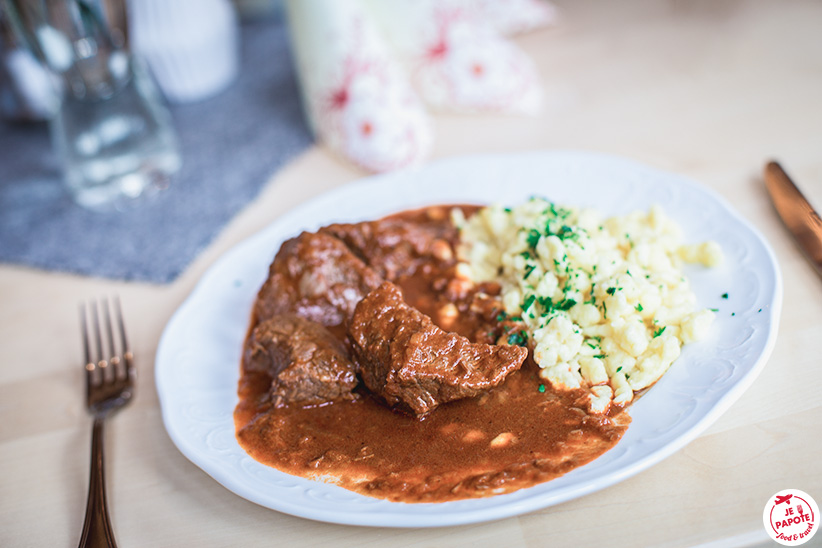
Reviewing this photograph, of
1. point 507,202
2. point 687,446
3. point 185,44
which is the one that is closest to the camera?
point 687,446

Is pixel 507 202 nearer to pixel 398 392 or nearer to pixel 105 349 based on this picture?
pixel 398 392

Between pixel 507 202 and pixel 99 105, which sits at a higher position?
pixel 99 105

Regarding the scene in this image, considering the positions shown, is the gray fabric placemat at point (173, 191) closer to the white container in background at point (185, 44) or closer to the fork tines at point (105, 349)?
the white container in background at point (185, 44)

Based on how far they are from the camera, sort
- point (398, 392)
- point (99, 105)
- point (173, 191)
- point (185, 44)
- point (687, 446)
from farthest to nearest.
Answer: point (185, 44) → point (173, 191) → point (99, 105) → point (398, 392) → point (687, 446)

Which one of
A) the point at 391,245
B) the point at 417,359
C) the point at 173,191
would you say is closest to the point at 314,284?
the point at 391,245

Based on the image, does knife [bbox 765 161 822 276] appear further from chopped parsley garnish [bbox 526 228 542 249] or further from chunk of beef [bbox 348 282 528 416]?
chunk of beef [bbox 348 282 528 416]

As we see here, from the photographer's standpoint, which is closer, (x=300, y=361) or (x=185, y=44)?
(x=300, y=361)
